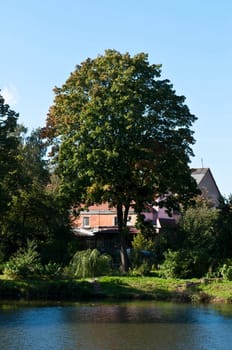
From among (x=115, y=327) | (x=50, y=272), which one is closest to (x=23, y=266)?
(x=50, y=272)

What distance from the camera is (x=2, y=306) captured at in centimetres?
3064

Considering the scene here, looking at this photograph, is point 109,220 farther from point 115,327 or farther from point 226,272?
point 115,327

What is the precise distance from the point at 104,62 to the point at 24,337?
2957 cm

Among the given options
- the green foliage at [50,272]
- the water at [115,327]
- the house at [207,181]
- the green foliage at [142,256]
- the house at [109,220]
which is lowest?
the water at [115,327]

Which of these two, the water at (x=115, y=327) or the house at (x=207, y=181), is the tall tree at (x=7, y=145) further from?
the house at (x=207, y=181)

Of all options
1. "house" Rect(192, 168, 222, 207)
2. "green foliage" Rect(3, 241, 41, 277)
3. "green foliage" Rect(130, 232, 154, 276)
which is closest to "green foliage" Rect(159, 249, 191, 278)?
"green foliage" Rect(130, 232, 154, 276)

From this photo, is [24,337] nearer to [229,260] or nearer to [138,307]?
[138,307]

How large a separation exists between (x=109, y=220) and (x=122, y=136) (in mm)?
30490

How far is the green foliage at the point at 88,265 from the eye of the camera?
39188 mm

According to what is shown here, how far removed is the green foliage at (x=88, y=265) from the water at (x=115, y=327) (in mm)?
7079

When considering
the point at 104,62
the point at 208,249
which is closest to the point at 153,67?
the point at 104,62

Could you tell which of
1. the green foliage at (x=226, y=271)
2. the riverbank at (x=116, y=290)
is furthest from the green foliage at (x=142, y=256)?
the green foliage at (x=226, y=271)

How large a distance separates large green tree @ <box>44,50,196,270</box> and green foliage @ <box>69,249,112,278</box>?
15.7 feet

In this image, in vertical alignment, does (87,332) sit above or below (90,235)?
below
